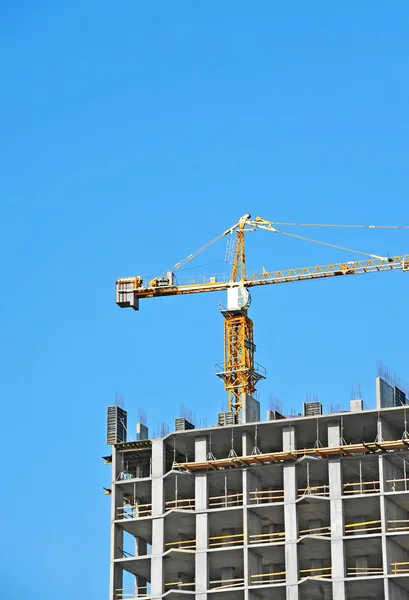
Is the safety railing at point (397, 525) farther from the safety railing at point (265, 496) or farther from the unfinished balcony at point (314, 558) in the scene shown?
the safety railing at point (265, 496)

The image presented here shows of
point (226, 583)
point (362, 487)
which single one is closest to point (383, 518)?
point (362, 487)

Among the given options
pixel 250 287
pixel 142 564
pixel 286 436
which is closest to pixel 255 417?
pixel 286 436

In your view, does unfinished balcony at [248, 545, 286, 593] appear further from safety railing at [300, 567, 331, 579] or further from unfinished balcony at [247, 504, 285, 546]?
safety railing at [300, 567, 331, 579]

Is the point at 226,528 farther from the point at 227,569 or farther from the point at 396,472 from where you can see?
the point at 396,472

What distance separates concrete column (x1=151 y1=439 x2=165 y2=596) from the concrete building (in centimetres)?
8

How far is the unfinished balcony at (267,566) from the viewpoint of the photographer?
491 feet

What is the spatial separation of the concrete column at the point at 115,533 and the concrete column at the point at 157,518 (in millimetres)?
3479

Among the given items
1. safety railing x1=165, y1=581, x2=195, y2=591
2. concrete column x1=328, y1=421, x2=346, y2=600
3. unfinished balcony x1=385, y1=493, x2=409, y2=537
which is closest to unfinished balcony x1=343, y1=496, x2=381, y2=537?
concrete column x1=328, y1=421, x2=346, y2=600

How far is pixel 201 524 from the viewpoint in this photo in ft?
502

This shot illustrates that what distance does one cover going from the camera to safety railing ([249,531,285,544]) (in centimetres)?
15088

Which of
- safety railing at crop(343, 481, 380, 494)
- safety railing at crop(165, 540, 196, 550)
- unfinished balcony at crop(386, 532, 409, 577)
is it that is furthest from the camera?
safety railing at crop(165, 540, 196, 550)

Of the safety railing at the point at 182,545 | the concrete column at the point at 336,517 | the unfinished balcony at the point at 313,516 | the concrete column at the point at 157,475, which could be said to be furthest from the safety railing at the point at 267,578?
the concrete column at the point at 157,475

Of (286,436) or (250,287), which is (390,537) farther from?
(250,287)

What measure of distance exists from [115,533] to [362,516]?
802 inches
